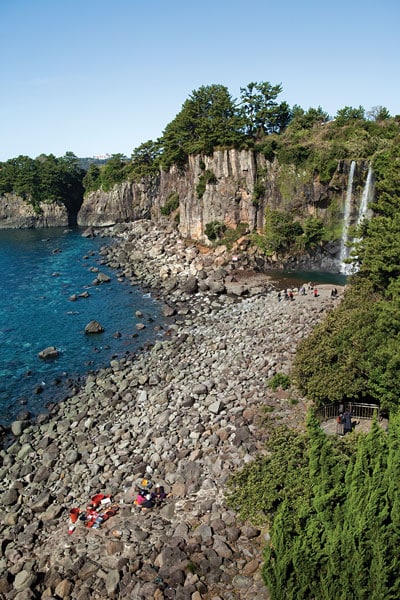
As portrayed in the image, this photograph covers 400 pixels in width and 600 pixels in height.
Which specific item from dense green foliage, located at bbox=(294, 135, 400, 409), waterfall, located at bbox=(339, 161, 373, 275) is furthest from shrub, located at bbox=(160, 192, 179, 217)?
dense green foliage, located at bbox=(294, 135, 400, 409)

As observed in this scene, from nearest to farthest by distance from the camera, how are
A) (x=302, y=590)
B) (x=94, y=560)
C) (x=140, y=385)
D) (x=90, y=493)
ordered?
1. (x=302, y=590)
2. (x=94, y=560)
3. (x=90, y=493)
4. (x=140, y=385)

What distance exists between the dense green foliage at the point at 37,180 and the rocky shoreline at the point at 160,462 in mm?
80767

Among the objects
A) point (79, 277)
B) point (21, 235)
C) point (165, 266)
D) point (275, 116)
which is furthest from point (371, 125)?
point (21, 235)

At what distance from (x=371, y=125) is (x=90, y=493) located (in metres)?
64.5

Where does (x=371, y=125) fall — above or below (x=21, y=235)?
above

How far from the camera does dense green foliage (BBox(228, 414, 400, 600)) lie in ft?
42.4

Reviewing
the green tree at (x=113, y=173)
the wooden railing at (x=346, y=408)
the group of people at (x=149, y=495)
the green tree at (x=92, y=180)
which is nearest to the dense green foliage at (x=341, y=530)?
the group of people at (x=149, y=495)

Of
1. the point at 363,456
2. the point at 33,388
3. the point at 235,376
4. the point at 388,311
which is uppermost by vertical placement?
the point at 388,311

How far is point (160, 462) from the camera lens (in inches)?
962

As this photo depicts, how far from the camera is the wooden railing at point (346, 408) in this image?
81.9ft

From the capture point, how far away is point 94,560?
18.3 metres

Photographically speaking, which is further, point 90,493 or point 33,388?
point 33,388

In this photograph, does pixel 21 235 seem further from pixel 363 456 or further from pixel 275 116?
pixel 363 456

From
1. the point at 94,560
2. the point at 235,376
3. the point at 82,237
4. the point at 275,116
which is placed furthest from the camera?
A: the point at 82,237
